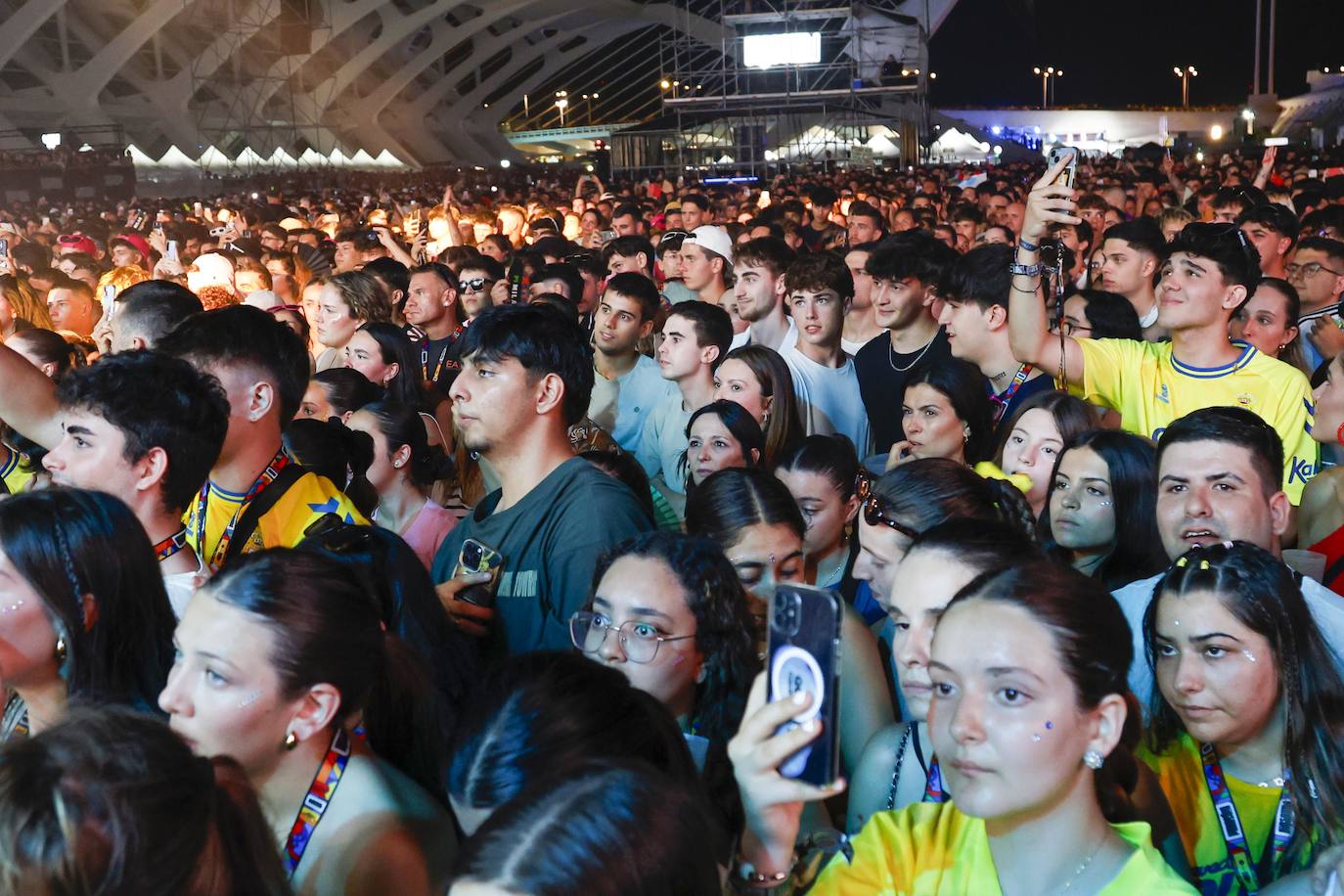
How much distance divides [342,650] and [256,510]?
1.20 m

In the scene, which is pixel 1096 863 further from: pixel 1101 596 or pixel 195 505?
pixel 195 505

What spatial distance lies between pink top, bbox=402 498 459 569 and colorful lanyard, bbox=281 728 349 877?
7.07 feet

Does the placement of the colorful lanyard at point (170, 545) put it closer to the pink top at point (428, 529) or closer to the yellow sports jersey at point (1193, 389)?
the pink top at point (428, 529)

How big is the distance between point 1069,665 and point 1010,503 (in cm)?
152

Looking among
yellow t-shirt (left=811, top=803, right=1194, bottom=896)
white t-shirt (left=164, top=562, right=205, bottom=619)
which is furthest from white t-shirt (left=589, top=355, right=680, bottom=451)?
yellow t-shirt (left=811, top=803, right=1194, bottom=896)

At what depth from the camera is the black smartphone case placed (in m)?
1.90

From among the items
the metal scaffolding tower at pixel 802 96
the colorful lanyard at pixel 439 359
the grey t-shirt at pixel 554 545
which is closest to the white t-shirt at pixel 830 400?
the colorful lanyard at pixel 439 359

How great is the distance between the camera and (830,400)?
6.39 meters

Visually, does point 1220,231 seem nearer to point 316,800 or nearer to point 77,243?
point 316,800

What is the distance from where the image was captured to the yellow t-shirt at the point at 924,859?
2.25 metres

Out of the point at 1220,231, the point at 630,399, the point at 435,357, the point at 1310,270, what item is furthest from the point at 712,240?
the point at 1220,231

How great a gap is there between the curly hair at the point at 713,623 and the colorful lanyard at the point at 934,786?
429 millimetres

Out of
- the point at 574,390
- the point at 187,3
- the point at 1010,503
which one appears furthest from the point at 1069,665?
the point at 187,3

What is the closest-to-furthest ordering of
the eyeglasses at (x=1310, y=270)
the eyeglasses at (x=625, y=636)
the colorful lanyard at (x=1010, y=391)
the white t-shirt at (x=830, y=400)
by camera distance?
the eyeglasses at (x=625, y=636), the colorful lanyard at (x=1010, y=391), the white t-shirt at (x=830, y=400), the eyeglasses at (x=1310, y=270)
